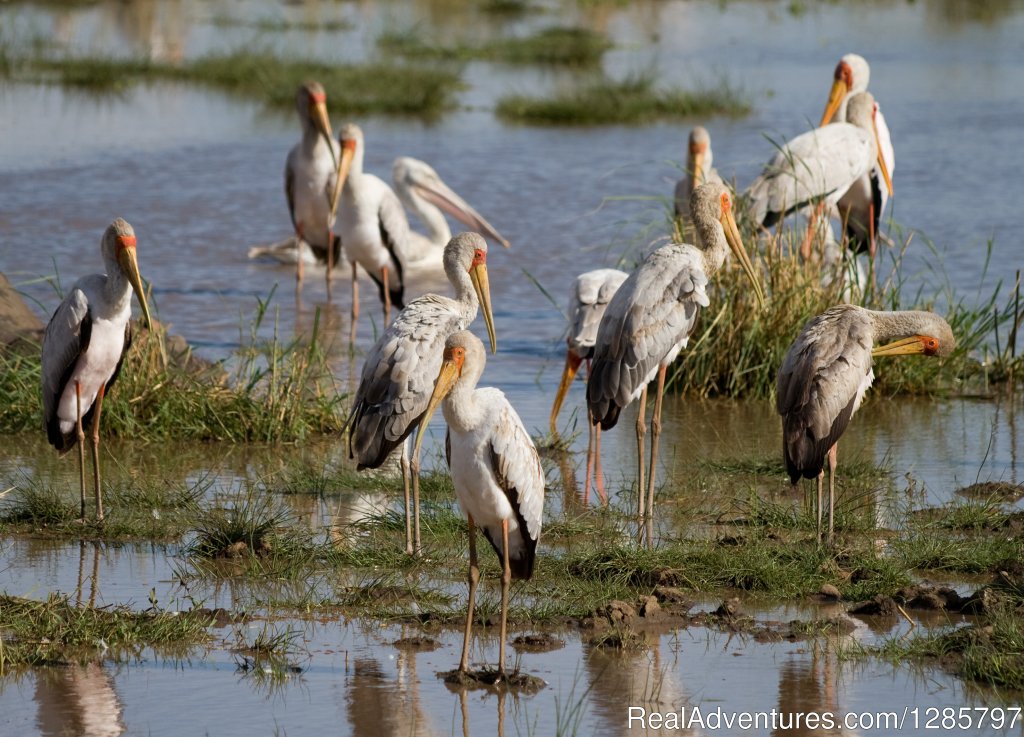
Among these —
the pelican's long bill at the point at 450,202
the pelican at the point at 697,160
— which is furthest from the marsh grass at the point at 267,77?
the pelican at the point at 697,160

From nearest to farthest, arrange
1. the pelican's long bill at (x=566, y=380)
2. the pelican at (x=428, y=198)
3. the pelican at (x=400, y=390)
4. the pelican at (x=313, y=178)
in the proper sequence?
the pelican at (x=400, y=390), the pelican's long bill at (x=566, y=380), the pelican at (x=313, y=178), the pelican at (x=428, y=198)

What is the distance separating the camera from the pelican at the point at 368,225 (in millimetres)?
12086

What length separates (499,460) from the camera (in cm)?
532

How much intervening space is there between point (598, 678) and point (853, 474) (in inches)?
113

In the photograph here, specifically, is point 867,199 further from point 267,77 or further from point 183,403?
point 267,77

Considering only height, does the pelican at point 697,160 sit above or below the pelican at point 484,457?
above

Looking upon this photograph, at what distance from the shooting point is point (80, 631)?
5344mm

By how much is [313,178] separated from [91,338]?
19.9 feet

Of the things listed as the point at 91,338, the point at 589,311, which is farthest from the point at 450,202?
the point at 91,338

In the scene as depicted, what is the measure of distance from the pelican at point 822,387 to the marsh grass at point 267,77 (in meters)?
15.0

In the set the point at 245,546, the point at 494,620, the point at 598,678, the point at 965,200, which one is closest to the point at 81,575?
the point at 245,546

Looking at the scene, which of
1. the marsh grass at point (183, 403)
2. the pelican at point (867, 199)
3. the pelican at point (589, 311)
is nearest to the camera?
the marsh grass at point (183, 403)

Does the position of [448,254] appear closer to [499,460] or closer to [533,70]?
[499,460]

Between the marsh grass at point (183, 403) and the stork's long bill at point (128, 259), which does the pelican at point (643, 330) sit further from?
the stork's long bill at point (128, 259)
